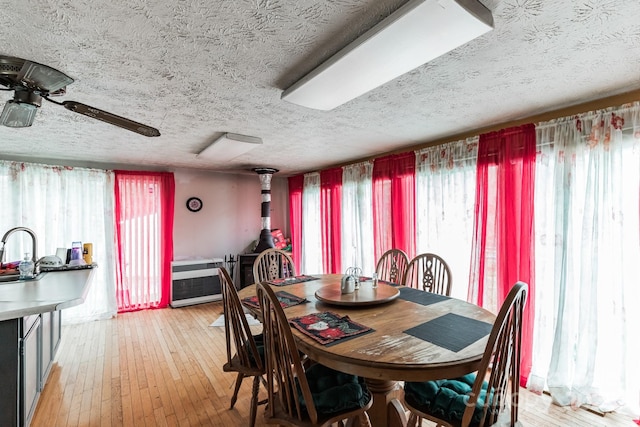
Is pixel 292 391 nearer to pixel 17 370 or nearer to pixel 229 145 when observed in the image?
pixel 17 370

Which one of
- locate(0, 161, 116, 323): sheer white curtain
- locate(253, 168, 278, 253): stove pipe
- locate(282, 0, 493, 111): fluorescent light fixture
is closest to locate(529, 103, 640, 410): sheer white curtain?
locate(282, 0, 493, 111): fluorescent light fixture

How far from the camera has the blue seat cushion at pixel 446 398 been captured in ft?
4.36

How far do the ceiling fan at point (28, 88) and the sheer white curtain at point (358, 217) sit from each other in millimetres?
2906

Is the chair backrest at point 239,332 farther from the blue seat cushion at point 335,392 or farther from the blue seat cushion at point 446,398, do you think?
the blue seat cushion at point 446,398

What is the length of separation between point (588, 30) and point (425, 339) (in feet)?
4.96

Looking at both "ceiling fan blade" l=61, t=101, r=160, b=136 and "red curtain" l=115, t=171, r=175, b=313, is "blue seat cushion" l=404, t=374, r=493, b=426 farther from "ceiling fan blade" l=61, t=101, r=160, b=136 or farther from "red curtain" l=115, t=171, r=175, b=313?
"red curtain" l=115, t=171, r=175, b=313

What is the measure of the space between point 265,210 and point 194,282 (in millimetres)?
1579

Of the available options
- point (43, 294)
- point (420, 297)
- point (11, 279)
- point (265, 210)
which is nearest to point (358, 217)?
point (265, 210)

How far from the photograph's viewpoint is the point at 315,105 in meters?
1.98

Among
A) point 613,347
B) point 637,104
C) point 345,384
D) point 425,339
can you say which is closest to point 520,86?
point 637,104

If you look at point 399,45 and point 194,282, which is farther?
point 194,282

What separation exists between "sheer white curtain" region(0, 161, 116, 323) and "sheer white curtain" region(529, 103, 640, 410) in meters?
5.04

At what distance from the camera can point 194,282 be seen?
15.8 ft

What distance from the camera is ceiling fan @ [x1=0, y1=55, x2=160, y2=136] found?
149 centimetres
